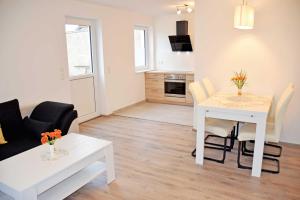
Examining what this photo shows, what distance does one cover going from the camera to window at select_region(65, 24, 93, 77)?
15.3 feet

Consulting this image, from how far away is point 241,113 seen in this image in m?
2.89

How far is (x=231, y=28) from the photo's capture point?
3.85 meters

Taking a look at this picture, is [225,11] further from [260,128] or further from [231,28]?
[260,128]

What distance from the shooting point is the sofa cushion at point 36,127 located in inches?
119

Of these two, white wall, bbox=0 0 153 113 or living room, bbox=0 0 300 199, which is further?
white wall, bbox=0 0 153 113

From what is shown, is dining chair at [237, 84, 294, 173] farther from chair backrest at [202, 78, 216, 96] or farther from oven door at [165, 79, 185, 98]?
oven door at [165, 79, 185, 98]

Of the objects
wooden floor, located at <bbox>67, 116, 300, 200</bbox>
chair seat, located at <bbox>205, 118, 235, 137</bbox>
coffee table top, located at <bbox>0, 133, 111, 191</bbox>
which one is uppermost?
chair seat, located at <bbox>205, 118, 235, 137</bbox>

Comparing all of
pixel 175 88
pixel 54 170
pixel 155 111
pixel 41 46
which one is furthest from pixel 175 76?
pixel 54 170

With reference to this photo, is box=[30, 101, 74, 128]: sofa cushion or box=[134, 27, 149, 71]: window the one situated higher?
box=[134, 27, 149, 71]: window

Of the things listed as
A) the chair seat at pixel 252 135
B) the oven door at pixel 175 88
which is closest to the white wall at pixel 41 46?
the oven door at pixel 175 88

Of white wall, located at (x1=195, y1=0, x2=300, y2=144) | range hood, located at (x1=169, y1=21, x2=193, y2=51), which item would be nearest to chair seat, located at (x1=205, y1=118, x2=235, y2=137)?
white wall, located at (x1=195, y1=0, x2=300, y2=144)

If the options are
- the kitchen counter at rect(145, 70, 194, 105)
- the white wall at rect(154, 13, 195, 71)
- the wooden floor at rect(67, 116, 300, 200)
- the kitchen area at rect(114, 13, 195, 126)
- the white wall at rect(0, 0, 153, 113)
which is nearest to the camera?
the wooden floor at rect(67, 116, 300, 200)

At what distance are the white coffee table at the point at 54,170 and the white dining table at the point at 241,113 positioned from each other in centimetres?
119

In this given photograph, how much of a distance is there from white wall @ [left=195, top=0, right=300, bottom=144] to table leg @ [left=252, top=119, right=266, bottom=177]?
47.2 inches
